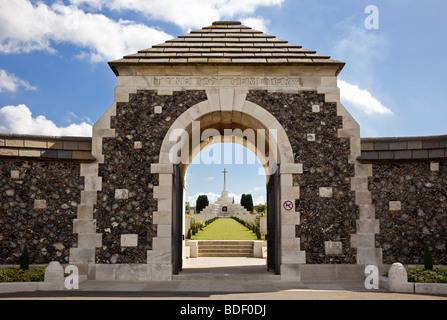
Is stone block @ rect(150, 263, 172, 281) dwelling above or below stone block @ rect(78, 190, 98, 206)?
below

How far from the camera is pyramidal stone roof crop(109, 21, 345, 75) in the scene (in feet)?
33.8

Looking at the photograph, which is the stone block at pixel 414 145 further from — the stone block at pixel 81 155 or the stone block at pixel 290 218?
the stone block at pixel 81 155

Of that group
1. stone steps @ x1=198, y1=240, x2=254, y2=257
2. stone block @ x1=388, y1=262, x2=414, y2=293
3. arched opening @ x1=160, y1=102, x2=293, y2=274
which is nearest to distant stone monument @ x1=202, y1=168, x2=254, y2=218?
stone steps @ x1=198, y1=240, x2=254, y2=257

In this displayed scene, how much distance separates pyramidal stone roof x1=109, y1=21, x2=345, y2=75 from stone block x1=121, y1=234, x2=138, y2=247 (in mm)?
4159

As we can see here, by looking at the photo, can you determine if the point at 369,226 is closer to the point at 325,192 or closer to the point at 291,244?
the point at 325,192

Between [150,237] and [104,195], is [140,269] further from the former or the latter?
→ [104,195]

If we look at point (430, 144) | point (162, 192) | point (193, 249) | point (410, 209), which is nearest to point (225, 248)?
point (193, 249)

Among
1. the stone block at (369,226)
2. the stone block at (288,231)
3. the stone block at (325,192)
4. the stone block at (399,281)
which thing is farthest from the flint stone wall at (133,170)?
the stone block at (399,281)

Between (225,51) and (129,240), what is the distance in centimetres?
537

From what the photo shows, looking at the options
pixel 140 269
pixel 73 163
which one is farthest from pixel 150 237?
pixel 73 163

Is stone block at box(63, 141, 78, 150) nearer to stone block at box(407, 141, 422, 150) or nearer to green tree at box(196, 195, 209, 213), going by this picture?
stone block at box(407, 141, 422, 150)

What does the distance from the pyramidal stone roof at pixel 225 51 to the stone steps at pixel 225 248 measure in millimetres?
8609

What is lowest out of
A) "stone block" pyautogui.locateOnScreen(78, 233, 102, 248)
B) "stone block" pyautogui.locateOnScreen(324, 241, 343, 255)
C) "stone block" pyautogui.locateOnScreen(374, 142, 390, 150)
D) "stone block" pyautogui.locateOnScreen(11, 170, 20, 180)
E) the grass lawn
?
the grass lawn
